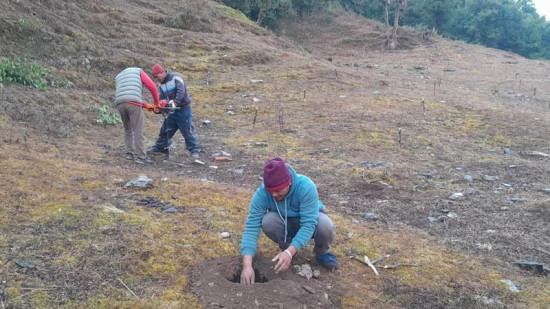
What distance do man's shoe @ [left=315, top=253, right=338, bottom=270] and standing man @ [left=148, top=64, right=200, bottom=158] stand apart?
447cm

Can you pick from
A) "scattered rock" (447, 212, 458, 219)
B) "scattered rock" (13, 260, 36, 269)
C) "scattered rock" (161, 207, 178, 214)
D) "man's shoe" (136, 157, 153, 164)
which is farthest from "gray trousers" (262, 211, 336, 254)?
"man's shoe" (136, 157, 153, 164)

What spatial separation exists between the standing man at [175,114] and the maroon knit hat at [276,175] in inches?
186

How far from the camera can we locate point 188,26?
20.3 m

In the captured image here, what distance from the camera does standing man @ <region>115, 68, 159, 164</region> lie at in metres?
7.39

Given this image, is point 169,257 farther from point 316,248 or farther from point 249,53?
point 249,53

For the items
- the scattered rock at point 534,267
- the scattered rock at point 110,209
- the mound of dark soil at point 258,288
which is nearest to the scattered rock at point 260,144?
the scattered rock at point 110,209

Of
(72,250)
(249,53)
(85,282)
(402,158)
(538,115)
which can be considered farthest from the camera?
(249,53)

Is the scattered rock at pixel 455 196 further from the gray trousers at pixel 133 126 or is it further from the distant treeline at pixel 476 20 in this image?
the distant treeline at pixel 476 20

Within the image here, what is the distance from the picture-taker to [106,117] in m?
9.30

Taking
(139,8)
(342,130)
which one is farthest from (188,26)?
(342,130)

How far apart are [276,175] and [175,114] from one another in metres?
5.07

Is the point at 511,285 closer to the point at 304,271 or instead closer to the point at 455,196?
the point at 304,271

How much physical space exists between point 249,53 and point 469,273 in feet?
48.3

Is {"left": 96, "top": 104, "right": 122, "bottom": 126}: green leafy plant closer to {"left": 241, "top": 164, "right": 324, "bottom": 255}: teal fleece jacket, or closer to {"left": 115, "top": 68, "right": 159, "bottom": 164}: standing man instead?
{"left": 115, "top": 68, "right": 159, "bottom": 164}: standing man
